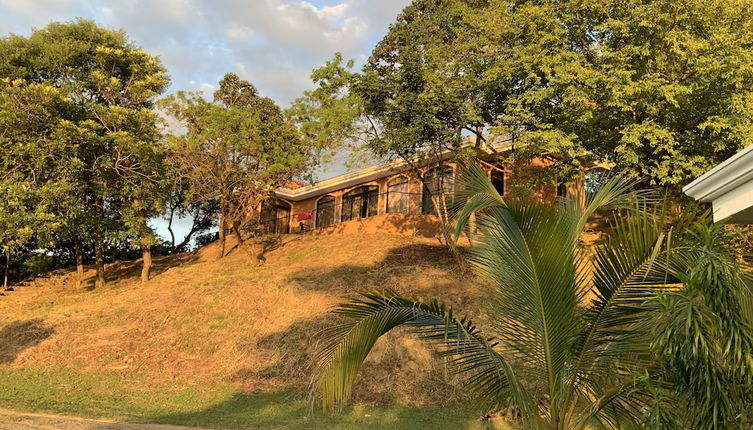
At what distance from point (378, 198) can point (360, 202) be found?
1649 millimetres

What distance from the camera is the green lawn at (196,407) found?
34.3ft

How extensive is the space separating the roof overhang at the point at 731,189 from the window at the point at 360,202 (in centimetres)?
2266

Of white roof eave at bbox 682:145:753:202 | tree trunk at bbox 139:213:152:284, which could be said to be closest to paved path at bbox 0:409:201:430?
white roof eave at bbox 682:145:753:202

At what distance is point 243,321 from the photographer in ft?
54.9

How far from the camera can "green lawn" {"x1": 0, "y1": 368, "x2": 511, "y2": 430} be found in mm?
10445

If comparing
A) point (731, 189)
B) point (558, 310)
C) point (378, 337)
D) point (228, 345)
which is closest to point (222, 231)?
point (228, 345)

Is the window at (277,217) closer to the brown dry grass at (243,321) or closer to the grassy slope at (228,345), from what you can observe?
the grassy slope at (228,345)

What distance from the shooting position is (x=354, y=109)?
60.0 feet

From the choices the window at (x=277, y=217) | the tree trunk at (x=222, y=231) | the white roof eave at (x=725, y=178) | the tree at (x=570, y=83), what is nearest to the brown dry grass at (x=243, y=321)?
the tree trunk at (x=222, y=231)

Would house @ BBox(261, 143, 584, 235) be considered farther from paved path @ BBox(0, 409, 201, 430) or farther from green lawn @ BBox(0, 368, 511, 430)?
paved path @ BBox(0, 409, 201, 430)

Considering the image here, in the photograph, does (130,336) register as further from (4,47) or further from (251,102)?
(4,47)

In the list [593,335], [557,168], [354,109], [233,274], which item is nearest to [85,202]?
[233,274]

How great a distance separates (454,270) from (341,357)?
12410mm

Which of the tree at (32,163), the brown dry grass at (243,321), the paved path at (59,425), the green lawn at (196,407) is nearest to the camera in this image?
the paved path at (59,425)
